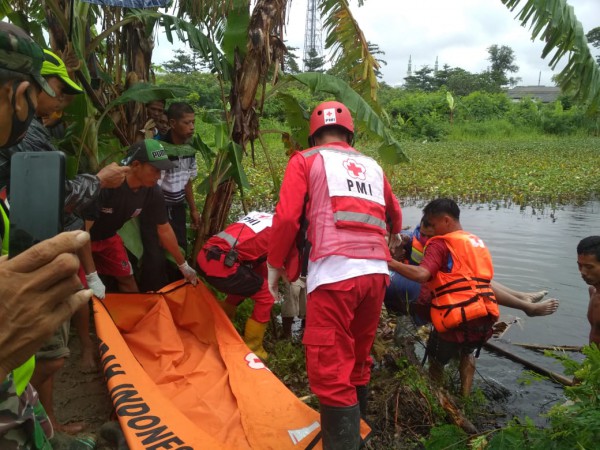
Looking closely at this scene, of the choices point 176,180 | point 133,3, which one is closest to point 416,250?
point 176,180

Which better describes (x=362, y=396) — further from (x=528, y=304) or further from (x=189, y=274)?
(x=528, y=304)

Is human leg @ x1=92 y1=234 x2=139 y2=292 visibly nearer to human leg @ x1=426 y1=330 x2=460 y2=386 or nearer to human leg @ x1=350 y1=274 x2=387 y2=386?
human leg @ x1=350 y1=274 x2=387 y2=386

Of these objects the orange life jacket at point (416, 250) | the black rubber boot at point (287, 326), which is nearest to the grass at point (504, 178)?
the orange life jacket at point (416, 250)

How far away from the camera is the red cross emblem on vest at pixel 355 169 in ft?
9.43

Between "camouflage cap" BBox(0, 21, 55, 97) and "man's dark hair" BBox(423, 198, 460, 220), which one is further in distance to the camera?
"man's dark hair" BBox(423, 198, 460, 220)

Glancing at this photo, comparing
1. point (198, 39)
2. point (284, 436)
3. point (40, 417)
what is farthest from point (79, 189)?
point (198, 39)

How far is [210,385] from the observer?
11.6 feet

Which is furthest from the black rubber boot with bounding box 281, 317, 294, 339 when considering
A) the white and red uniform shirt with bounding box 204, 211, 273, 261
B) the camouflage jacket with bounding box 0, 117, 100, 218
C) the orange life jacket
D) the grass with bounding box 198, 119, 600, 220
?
the grass with bounding box 198, 119, 600, 220

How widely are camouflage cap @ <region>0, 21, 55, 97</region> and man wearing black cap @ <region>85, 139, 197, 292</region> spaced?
2.44 m

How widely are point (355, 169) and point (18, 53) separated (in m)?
2.03

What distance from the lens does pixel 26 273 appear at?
2.98 ft

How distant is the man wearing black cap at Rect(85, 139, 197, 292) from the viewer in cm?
362

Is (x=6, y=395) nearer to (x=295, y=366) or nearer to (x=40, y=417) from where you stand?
(x=40, y=417)

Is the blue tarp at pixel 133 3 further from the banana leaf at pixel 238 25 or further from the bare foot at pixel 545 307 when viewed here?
the bare foot at pixel 545 307
